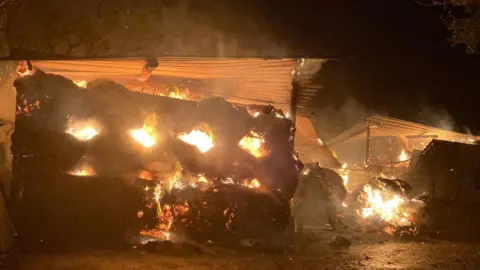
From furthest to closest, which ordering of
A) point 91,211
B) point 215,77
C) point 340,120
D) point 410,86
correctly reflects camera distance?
point 410,86 → point 340,120 → point 215,77 → point 91,211

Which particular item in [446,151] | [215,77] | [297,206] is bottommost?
[297,206]

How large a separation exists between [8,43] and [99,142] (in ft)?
12.9

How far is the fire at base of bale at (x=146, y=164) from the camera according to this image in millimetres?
8438

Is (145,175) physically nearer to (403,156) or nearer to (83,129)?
(83,129)

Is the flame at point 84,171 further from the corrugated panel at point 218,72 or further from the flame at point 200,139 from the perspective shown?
the corrugated panel at point 218,72

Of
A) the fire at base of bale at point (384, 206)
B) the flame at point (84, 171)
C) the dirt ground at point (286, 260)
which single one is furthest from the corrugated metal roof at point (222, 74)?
the dirt ground at point (286, 260)

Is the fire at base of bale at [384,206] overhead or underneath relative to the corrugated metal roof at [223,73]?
underneath

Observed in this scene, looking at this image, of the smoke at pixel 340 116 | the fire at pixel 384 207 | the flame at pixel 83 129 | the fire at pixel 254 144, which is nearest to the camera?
the flame at pixel 83 129

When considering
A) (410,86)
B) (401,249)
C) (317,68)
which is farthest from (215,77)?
(410,86)

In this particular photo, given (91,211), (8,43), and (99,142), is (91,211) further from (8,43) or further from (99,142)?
(8,43)

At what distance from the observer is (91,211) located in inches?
340

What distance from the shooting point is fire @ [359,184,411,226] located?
41.5 feet

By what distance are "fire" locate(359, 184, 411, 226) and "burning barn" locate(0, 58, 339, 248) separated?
3.73 m

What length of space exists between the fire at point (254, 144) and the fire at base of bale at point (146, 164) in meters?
0.02
